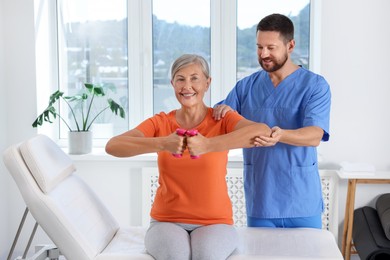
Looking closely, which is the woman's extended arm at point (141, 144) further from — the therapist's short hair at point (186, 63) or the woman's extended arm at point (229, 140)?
the therapist's short hair at point (186, 63)

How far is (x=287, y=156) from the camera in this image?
2.35 m

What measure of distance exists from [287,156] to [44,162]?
94 centimetres

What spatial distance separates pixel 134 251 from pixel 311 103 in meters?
0.88

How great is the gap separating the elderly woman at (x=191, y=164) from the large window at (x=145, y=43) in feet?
4.95

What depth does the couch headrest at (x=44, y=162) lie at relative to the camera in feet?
7.13

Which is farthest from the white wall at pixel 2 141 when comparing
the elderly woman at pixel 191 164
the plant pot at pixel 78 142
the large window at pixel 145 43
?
the elderly woman at pixel 191 164

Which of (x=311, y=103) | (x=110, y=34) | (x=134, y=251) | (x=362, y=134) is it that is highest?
(x=110, y=34)

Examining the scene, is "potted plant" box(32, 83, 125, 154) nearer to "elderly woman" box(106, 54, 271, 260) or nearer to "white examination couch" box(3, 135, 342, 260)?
"white examination couch" box(3, 135, 342, 260)

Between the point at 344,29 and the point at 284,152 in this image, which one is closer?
the point at 284,152

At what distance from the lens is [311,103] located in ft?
7.54

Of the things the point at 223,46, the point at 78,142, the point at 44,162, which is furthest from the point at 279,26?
the point at 78,142

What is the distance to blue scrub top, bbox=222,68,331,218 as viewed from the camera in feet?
7.66

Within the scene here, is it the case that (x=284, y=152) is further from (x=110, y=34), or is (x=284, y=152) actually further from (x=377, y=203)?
(x=110, y=34)

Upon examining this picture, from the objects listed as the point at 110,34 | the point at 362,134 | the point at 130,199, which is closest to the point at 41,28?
the point at 110,34
